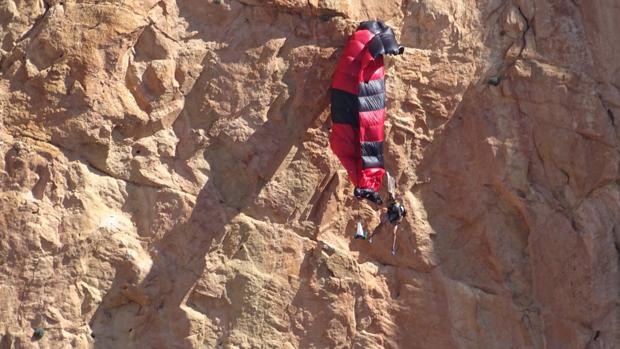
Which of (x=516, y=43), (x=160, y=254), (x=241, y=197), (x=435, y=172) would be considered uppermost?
(x=516, y=43)

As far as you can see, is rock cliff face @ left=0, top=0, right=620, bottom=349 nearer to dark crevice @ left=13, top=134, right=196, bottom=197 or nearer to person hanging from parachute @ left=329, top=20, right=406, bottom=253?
dark crevice @ left=13, top=134, right=196, bottom=197

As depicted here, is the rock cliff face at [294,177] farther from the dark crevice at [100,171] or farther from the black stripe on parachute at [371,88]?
the black stripe on parachute at [371,88]

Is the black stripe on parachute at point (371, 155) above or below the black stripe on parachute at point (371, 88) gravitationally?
below

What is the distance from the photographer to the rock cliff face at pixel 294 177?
7441 millimetres

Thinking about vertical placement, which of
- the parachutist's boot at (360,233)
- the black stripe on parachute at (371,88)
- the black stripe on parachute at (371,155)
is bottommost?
the parachutist's boot at (360,233)

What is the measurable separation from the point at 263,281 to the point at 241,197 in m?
0.57

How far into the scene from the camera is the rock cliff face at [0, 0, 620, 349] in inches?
293

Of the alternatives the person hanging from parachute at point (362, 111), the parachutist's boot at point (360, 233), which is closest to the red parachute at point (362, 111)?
the person hanging from parachute at point (362, 111)

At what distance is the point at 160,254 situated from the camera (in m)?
7.55

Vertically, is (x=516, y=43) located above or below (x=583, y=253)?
above

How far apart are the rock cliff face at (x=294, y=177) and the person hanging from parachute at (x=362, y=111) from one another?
0.28 m

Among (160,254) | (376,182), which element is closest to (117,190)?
(160,254)

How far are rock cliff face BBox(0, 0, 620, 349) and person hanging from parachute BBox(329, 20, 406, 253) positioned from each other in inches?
10.8

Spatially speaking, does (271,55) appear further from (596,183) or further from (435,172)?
(596,183)
